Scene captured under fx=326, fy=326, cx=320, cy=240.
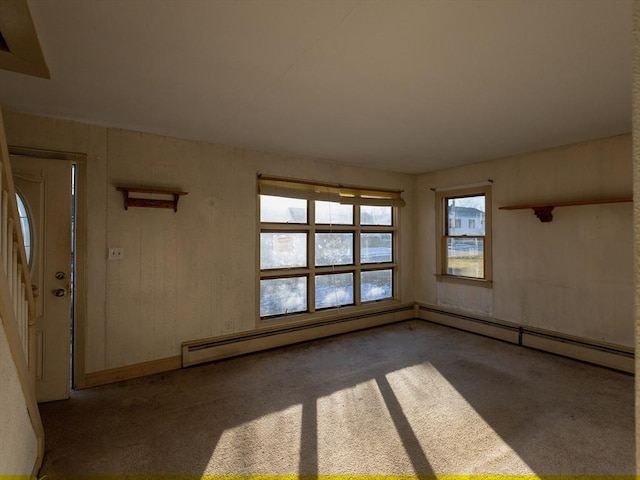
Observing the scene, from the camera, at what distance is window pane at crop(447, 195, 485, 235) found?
185 inches

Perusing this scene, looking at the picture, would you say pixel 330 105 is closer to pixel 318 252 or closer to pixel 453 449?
pixel 318 252

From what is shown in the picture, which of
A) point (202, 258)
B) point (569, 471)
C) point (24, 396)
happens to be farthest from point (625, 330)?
point (24, 396)

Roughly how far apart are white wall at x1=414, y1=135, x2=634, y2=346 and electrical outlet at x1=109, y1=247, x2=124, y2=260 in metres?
4.42

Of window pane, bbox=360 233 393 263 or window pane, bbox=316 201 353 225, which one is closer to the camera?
window pane, bbox=316 201 353 225

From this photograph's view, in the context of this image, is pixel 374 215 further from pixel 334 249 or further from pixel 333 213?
pixel 334 249

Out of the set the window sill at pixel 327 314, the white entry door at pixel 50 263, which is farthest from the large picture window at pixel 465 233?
the white entry door at pixel 50 263

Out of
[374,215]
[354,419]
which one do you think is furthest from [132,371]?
[374,215]

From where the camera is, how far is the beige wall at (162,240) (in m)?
3.09

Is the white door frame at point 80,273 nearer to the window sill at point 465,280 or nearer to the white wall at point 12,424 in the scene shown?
the white wall at point 12,424

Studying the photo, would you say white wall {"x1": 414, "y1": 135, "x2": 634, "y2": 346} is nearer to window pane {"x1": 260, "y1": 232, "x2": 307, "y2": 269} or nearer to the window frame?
the window frame

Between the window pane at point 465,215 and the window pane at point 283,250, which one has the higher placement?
the window pane at point 465,215

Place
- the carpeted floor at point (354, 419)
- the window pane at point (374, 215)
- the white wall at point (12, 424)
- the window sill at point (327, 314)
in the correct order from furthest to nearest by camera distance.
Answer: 1. the window pane at point (374, 215)
2. the window sill at point (327, 314)
3. the carpeted floor at point (354, 419)
4. the white wall at point (12, 424)

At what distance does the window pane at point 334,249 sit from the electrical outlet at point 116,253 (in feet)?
7.70

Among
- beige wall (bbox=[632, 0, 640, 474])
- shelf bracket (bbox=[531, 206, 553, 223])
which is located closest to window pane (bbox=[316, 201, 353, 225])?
shelf bracket (bbox=[531, 206, 553, 223])
